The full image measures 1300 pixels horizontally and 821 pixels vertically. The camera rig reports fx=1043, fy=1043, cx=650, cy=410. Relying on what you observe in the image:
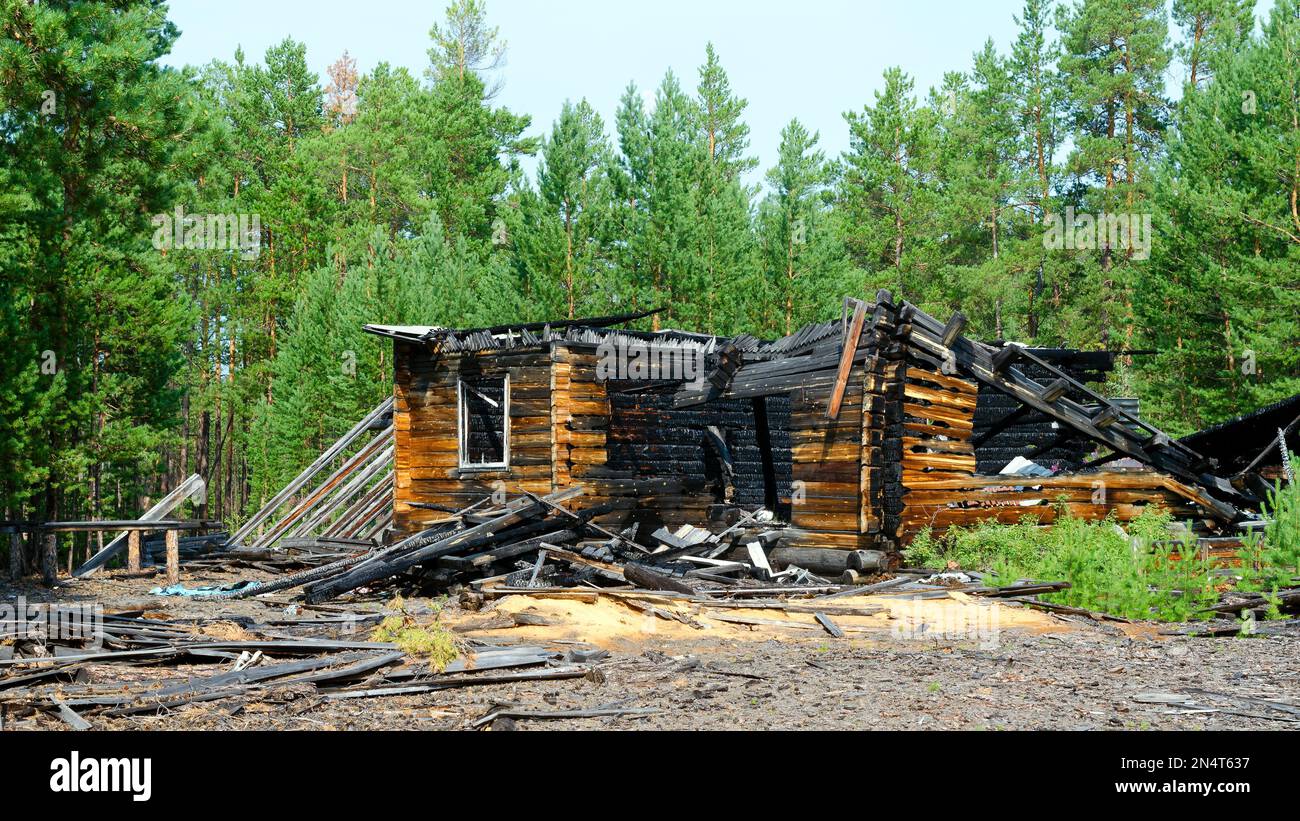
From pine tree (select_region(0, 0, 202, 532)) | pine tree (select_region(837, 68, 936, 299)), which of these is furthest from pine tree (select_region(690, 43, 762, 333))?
pine tree (select_region(0, 0, 202, 532))

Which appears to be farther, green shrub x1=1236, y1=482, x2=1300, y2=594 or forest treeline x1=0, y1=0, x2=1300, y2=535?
forest treeline x1=0, y1=0, x2=1300, y2=535

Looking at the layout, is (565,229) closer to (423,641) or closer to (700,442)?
(700,442)

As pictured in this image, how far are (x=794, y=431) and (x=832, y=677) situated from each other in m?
7.62

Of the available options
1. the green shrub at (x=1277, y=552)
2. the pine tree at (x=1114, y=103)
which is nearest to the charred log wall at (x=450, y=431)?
the green shrub at (x=1277, y=552)

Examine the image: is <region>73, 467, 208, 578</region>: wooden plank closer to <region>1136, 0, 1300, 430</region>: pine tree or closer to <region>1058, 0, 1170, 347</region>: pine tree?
<region>1136, 0, 1300, 430</region>: pine tree

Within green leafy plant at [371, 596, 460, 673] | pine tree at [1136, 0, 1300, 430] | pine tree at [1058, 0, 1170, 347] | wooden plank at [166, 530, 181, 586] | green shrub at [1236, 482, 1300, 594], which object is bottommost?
wooden plank at [166, 530, 181, 586]

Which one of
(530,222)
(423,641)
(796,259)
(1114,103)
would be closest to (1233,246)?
(796,259)

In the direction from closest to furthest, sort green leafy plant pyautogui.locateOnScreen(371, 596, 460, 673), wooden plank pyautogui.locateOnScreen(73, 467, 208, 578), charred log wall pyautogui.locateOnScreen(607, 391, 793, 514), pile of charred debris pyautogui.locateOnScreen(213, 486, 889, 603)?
1. green leafy plant pyautogui.locateOnScreen(371, 596, 460, 673)
2. pile of charred debris pyautogui.locateOnScreen(213, 486, 889, 603)
3. wooden plank pyautogui.locateOnScreen(73, 467, 208, 578)
4. charred log wall pyautogui.locateOnScreen(607, 391, 793, 514)

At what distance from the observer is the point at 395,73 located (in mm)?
49219

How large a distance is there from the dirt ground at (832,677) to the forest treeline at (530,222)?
10.4m

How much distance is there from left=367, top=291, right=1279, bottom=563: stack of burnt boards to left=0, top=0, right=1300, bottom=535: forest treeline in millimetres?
6290

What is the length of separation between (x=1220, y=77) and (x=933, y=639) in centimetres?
2603

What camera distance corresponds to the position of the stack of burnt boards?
48.9ft

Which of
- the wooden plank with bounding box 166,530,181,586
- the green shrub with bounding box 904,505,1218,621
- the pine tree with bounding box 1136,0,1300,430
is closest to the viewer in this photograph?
the green shrub with bounding box 904,505,1218,621
